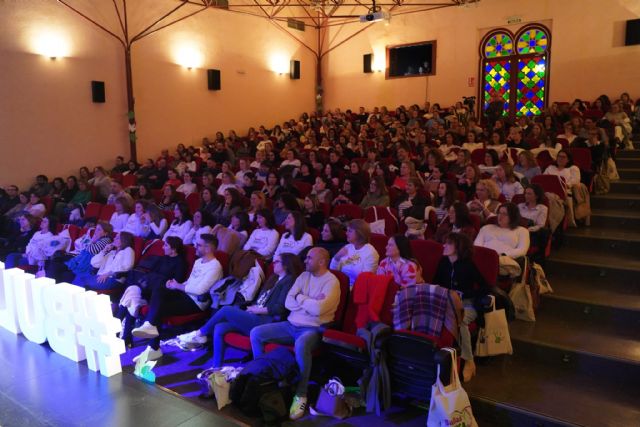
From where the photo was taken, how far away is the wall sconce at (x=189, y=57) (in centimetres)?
1074

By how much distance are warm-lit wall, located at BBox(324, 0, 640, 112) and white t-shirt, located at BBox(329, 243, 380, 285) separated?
8586mm

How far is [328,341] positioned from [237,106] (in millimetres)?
9731

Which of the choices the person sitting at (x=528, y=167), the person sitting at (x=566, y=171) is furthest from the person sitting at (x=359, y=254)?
the person sitting at (x=528, y=167)

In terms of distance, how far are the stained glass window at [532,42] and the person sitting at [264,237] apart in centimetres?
864

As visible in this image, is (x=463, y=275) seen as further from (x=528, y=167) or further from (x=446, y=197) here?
(x=528, y=167)

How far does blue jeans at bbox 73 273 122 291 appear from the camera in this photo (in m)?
4.57

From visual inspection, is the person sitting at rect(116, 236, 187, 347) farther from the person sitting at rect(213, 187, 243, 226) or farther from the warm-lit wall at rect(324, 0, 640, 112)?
the warm-lit wall at rect(324, 0, 640, 112)

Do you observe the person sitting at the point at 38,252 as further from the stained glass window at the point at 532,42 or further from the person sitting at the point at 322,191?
the stained glass window at the point at 532,42

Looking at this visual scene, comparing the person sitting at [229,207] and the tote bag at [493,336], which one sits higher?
the person sitting at [229,207]

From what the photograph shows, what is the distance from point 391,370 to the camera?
300 cm

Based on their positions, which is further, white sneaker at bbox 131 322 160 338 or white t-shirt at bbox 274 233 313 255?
white t-shirt at bbox 274 233 313 255

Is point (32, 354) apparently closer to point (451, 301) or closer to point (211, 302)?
point (211, 302)

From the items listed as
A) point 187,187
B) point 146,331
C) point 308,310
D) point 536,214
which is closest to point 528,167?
point 536,214

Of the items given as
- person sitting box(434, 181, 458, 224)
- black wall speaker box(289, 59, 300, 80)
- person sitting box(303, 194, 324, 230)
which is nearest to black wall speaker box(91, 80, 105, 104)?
black wall speaker box(289, 59, 300, 80)
